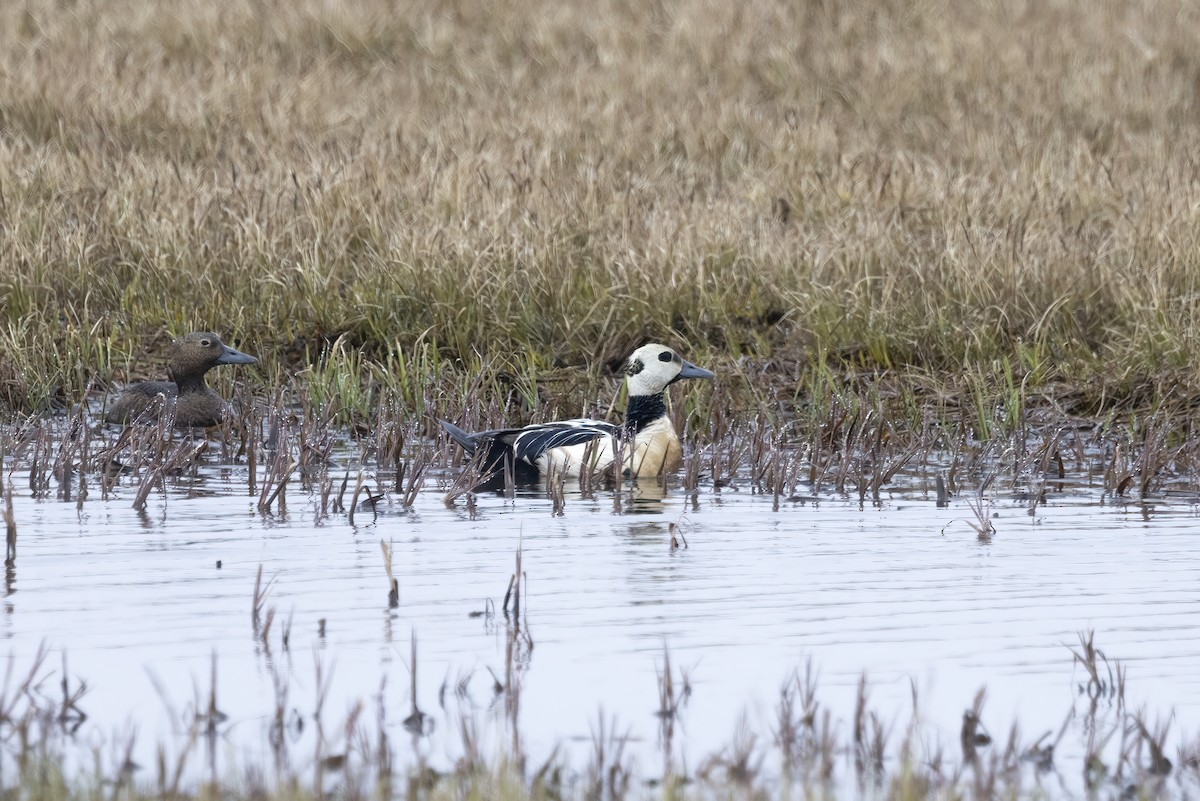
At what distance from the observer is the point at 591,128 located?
44.5ft

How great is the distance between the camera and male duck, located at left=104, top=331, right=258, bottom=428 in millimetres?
8820

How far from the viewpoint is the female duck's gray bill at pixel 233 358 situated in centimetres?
893

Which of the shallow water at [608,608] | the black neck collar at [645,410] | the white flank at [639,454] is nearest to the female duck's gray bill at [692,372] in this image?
the black neck collar at [645,410]

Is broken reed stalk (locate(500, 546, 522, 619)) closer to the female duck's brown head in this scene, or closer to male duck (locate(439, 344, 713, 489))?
male duck (locate(439, 344, 713, 489))

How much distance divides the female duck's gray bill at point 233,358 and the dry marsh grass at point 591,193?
1.69 ft

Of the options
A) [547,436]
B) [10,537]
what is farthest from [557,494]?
[10,537]

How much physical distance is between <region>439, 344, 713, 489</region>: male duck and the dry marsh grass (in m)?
1.08

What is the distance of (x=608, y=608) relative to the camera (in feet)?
16.9

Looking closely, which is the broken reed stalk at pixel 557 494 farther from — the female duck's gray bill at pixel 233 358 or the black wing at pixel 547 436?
the female duck's gray bill at pixel 233 358

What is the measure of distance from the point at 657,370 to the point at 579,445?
64 cm

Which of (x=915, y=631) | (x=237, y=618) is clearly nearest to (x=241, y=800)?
(x=237, y=618)

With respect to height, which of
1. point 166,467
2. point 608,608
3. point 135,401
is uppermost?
point 135,401

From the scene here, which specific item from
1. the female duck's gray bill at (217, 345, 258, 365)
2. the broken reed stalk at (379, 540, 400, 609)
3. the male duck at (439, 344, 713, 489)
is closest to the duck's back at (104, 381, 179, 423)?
the female duck's gray bill at (217, 345, 258, 365)

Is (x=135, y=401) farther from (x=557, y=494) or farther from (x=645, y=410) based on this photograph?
(x=557, y=494)
